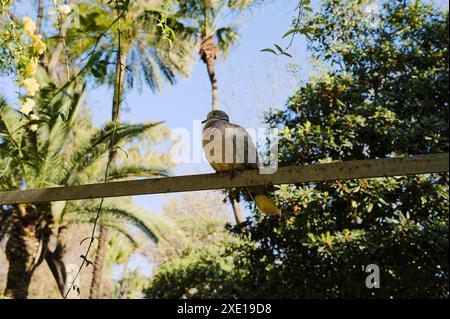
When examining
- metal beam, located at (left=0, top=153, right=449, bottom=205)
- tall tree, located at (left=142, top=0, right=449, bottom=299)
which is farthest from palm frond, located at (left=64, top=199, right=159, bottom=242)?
metal beam, located at (left=0, top=153, right=449, bottom=205)

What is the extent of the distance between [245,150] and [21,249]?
→ 22.0ft

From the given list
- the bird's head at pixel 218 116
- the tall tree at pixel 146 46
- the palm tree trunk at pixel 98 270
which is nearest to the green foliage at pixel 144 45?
the tall tree at pixel 146 46

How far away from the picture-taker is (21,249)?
8.97 metres

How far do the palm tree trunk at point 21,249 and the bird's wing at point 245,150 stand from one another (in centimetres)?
637

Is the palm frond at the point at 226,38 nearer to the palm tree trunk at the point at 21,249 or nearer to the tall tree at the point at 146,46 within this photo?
the tall tree at the point at 146,46

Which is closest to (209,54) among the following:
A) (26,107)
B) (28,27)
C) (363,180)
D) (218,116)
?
(363,180)

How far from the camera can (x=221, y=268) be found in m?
9.75

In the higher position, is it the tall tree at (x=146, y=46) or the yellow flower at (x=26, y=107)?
the tall tree at (x=146, y=46)

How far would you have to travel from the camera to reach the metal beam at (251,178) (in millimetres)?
1500

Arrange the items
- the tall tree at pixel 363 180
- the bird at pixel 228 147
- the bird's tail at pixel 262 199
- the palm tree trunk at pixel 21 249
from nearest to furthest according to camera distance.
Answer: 1. the bird's tail at pixel 262 199
2. the bird at pixel 228 147
3. the tall tree at pixel 363 180
4. the palm tree trunk at pixel 21 249

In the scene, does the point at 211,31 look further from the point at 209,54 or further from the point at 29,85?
the point at 29,85

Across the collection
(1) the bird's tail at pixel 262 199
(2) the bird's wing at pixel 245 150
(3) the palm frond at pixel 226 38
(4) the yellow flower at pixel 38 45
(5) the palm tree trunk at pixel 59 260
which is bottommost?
(1) the bird's tail at pixel 262 199
